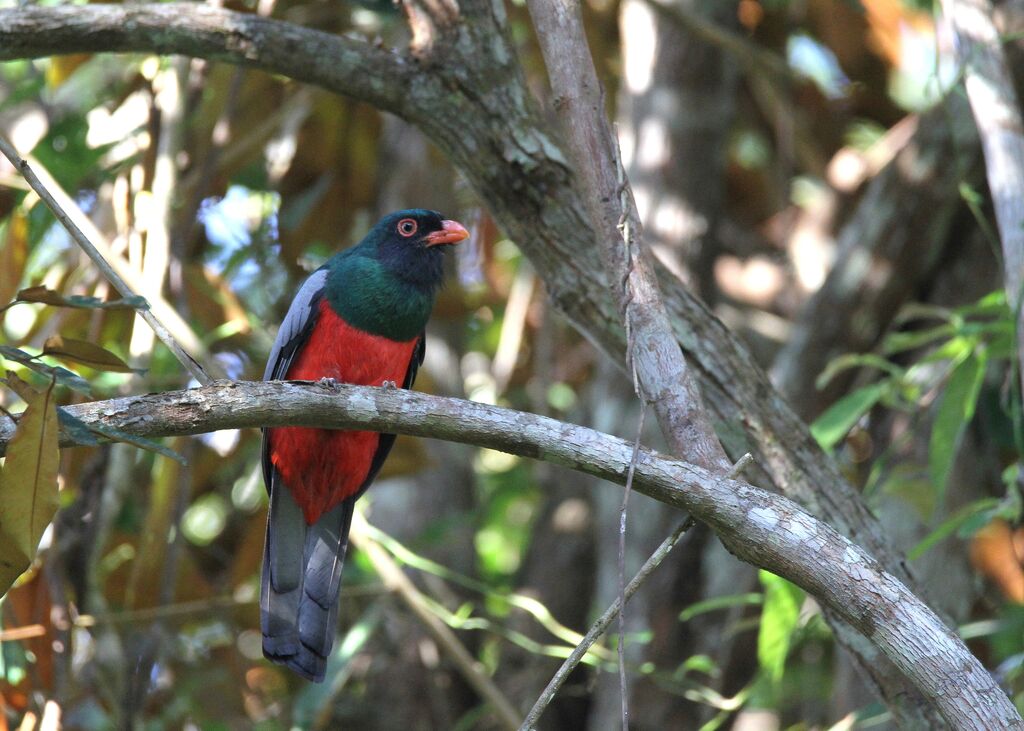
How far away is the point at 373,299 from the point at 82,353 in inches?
73.3

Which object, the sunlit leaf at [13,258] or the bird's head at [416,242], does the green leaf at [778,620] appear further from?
the sunlit leaf at [13,258]

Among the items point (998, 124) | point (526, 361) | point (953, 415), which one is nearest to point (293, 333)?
point (953, 415)

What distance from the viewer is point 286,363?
4309mm

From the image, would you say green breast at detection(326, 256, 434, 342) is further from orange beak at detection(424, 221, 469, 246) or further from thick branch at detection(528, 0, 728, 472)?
thick branch at detection(528, 0, 728, 472)

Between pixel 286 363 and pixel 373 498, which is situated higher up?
pixel 286 363

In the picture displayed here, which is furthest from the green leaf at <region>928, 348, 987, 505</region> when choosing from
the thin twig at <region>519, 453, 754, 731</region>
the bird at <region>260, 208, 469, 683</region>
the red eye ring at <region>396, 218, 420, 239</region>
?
the red eye ring at <region>396, 218, 420, 239</region>

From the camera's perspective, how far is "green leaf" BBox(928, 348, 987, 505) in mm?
3680

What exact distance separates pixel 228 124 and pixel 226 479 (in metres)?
2.01

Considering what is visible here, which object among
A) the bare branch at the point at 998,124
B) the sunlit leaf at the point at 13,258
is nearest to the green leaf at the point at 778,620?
the bare branch at the point at 998,124

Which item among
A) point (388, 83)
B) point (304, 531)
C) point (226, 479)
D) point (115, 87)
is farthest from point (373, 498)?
point (388, 83)

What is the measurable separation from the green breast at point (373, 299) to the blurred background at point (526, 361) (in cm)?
58

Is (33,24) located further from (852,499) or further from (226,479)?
(226,479)

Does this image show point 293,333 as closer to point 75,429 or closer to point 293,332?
point 293,332

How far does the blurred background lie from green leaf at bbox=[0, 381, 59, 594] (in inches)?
72.4
